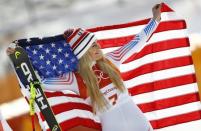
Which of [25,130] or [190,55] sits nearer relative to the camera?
[25,130]

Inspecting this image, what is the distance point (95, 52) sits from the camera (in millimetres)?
2111

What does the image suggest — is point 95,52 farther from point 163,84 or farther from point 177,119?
point 177,119

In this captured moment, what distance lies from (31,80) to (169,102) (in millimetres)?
754

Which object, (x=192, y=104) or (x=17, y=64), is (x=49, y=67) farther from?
(x=192, y=104)

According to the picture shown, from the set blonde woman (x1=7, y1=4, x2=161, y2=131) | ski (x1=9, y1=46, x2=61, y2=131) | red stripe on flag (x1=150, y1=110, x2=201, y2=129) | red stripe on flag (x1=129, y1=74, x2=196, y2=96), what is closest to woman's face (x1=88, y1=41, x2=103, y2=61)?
blonde woman (x1=7, y1=4, x2=161, y2=131)

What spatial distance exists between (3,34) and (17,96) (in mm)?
380

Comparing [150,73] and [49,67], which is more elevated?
[49,67]

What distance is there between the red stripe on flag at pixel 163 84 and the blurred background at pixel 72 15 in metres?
0.18

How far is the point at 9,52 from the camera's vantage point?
6.40 feet

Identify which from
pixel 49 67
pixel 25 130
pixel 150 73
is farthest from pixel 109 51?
pixel 25 130

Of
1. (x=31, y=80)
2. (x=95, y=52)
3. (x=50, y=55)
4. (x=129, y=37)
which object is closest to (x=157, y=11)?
(x=129, y=37)

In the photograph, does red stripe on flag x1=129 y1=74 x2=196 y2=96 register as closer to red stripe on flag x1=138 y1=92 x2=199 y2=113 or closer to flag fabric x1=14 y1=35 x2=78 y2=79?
red stripe on flag x1=138 y1=92 x2=199 y2=113

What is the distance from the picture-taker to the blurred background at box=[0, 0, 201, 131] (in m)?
2.63

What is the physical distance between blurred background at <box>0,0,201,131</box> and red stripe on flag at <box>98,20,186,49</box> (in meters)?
0.22
